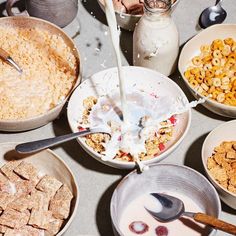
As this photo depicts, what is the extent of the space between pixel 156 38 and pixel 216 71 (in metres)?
0.18

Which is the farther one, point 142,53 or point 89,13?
point 89,13

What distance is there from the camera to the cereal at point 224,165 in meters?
1.14

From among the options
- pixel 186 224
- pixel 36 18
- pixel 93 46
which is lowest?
pixel 186 224

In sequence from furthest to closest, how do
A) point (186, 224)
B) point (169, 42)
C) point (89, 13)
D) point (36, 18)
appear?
point (89, 13), point (36, 18), point (169, 42), point (186, 224)

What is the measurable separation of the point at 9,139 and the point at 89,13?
0.49 meters

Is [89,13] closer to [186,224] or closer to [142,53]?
[142,53]

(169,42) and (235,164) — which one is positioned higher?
(169,42)

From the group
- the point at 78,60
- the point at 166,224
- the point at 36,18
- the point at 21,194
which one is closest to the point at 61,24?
the point at 36,18

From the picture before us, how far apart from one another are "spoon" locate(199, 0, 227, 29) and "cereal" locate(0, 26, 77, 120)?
395mm

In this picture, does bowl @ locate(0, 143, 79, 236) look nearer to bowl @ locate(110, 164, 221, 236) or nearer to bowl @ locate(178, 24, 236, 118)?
bowl @ locate(110, 164, 221, 236)

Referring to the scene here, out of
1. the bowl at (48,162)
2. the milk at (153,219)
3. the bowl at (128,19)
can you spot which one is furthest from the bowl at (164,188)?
the bowl at (128,19)

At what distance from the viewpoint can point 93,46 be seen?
1490 millimetres

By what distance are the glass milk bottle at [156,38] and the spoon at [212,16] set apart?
206 mm

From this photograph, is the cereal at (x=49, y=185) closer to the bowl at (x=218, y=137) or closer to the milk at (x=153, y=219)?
the milk at (x=153, y=219)
